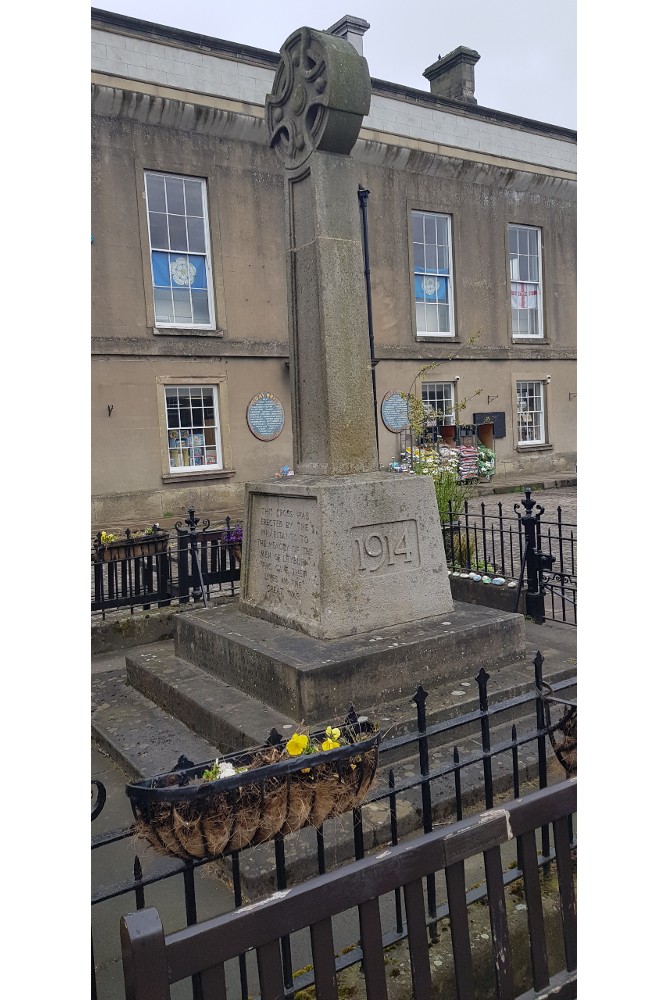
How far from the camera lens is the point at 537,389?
2138 cm

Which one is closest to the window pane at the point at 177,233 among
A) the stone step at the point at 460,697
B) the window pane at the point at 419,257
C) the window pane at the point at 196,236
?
the window pane at the point at 196,236

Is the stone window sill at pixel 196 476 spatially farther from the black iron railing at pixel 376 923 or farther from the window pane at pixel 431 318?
the black iron railing at pixel 376 923

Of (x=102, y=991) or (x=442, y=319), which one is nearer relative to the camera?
(x=102, y=991)

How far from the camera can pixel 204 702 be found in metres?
4.70

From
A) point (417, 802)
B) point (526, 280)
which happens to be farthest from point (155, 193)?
point (417, 802)

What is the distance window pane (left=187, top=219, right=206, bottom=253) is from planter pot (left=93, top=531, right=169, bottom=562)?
924 cm

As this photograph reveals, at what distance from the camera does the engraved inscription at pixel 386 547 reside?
4801 millimetres

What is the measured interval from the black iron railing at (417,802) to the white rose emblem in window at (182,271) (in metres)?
12.8

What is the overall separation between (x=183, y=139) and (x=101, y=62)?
6.30 feet

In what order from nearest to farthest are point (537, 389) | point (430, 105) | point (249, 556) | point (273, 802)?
point (273, 802) < point (249, 556) < point (430, 105) < point (537, 389)

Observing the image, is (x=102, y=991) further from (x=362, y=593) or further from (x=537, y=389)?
(x=537, y=389)

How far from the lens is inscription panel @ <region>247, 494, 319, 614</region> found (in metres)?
4.81

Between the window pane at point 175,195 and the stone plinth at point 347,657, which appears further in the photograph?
the window pane at point 175,195

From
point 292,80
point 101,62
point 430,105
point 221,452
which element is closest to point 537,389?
point 430,105
